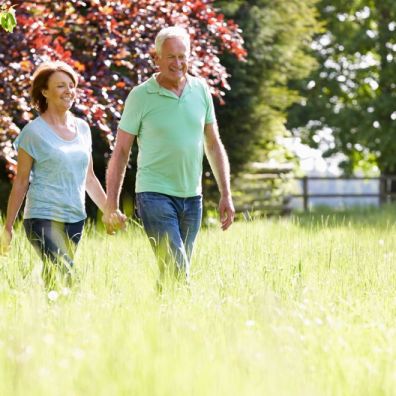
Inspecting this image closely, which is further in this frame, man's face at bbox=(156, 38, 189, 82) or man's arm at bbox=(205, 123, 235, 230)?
man's arm at bbox=(205, 123, 235, 230)

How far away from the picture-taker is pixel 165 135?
5492 millimetres

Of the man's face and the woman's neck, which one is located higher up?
the man's face

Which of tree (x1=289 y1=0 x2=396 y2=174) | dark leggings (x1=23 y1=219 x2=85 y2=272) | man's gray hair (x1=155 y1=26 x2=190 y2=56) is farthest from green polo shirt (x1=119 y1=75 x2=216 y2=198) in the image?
tree (x1=289 y1=0 x2=396 y2=174)

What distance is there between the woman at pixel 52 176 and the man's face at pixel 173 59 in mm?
554

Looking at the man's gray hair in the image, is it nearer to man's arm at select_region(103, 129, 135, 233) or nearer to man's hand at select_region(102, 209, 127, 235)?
man's arm at select_region(103, 129, 135, 233)

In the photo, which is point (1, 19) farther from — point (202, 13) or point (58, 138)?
point (202, 13)

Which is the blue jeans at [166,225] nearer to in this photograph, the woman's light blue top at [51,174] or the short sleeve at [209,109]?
the woman's light blue top at [51,174]

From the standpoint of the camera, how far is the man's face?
541cm

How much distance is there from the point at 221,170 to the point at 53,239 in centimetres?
117

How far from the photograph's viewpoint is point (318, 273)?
6.61 m

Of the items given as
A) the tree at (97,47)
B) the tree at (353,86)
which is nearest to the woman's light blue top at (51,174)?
the tree at (97,47)

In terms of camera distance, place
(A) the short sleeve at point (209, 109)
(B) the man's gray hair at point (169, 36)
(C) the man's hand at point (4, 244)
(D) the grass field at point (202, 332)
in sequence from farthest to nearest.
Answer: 1. (A) the short sleeve at point (209, 109)
2. (B) the man's gray hair at point (169, 36)
3. (C) the man's hand at point (4, 244)
4. (D) the grass field at point (202, 332)

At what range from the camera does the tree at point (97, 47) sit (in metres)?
9.55

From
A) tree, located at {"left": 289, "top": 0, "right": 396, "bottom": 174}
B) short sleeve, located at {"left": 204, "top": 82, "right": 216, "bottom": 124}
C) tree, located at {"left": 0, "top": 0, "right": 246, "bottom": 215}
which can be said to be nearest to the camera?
short sleeve, located at {"left": 204, "top": 82, "right": 216, "bottom": 124}
